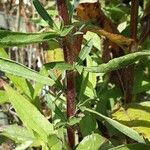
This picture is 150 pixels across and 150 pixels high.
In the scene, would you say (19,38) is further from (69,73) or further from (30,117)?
(30,117)

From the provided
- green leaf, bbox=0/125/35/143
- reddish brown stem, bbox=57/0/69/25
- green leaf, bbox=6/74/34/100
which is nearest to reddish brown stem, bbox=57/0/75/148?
reddish brown stem, bbox=57/0/69/25

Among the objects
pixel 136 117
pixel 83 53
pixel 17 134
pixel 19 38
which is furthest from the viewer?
pixel 136 117

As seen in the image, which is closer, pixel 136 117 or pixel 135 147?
pixel 135 147

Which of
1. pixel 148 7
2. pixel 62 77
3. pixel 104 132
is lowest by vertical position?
pixel 104 132

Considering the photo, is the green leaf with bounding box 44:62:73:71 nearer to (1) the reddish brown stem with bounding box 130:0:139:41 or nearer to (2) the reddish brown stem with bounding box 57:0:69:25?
(2) the reddish brown stem with bounding box 57:0:69:25

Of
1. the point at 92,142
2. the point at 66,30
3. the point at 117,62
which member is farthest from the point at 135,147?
the point at 66,30

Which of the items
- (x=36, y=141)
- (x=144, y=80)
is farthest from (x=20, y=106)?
(x=144, y=80)

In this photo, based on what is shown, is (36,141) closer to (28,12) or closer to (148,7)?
(148,7)
